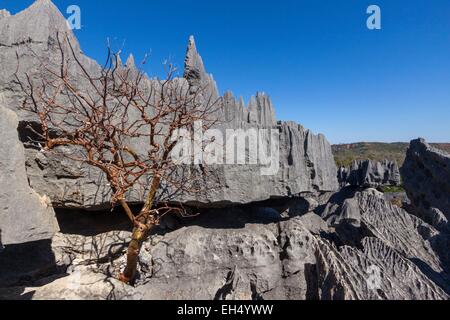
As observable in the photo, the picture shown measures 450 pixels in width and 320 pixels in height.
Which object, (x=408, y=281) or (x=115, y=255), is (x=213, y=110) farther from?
(x=408, y=281)

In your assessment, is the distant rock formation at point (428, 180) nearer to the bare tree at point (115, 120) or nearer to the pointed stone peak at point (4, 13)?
the bare tree at point (115, 120)

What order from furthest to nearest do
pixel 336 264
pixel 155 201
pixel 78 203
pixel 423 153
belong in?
pixel 423 153, pixel 155 201, pixel 78 203, pixel 336 264

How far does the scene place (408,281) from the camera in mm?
2318

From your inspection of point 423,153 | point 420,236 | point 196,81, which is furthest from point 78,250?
point 423,153

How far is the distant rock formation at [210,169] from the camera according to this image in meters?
3.78

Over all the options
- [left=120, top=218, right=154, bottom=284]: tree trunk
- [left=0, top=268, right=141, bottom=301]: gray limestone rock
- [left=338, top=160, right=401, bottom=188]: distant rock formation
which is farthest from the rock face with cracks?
[left=338, top=160, right=401, bottom=188]: distant rock formation

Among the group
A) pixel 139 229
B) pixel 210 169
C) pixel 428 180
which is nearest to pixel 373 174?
pixel 428 180

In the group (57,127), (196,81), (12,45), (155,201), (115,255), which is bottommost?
(115,255)

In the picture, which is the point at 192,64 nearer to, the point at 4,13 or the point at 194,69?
the point at 194,69

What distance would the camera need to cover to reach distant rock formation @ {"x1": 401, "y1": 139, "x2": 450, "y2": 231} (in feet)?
16.2

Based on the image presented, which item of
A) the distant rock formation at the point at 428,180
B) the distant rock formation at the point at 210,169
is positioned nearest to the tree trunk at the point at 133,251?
the distant rock formation at the point at 210,169

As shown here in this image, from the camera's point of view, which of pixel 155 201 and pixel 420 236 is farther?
pixel 155 201
